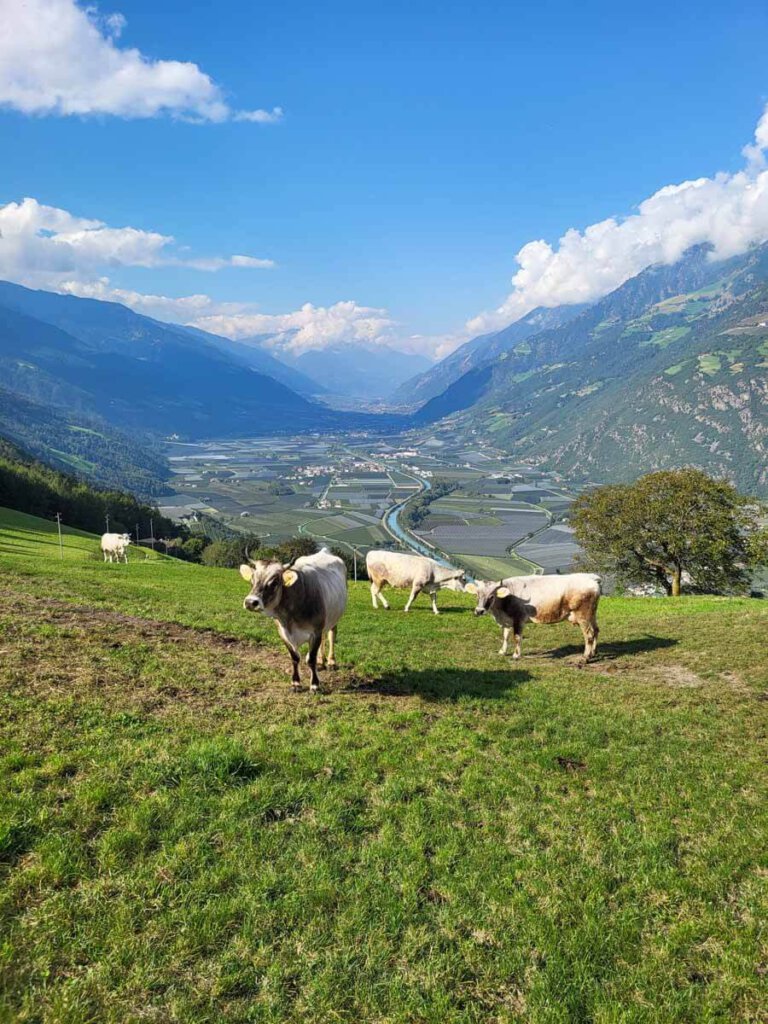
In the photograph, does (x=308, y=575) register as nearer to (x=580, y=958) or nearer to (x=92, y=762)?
(x=92, y=762)

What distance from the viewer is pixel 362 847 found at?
6883mm

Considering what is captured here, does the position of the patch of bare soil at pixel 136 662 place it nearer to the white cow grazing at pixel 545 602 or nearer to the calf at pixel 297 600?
the calf at pixel 297 600

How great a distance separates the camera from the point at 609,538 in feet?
165

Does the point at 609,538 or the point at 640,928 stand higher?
the point at 609,538

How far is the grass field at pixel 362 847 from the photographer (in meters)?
5.03

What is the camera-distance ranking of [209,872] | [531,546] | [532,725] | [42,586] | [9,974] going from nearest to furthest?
1. [9,974]
2. [209,872]
3. [532,725]
4. [42,586]
5. [531,546]

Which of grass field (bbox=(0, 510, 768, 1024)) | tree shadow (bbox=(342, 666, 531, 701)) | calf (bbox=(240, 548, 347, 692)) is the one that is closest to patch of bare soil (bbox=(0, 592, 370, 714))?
grass field (bbox=(0, 510, 768, 1024))

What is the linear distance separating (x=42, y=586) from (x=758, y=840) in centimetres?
2454

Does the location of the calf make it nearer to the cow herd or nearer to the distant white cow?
the cow herd

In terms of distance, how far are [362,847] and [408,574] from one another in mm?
21878

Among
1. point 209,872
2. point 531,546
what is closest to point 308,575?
point 209,872

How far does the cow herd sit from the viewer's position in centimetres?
1174

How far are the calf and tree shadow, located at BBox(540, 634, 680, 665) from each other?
9.15m

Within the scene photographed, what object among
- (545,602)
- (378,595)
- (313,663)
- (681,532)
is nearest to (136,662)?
(313,663)
